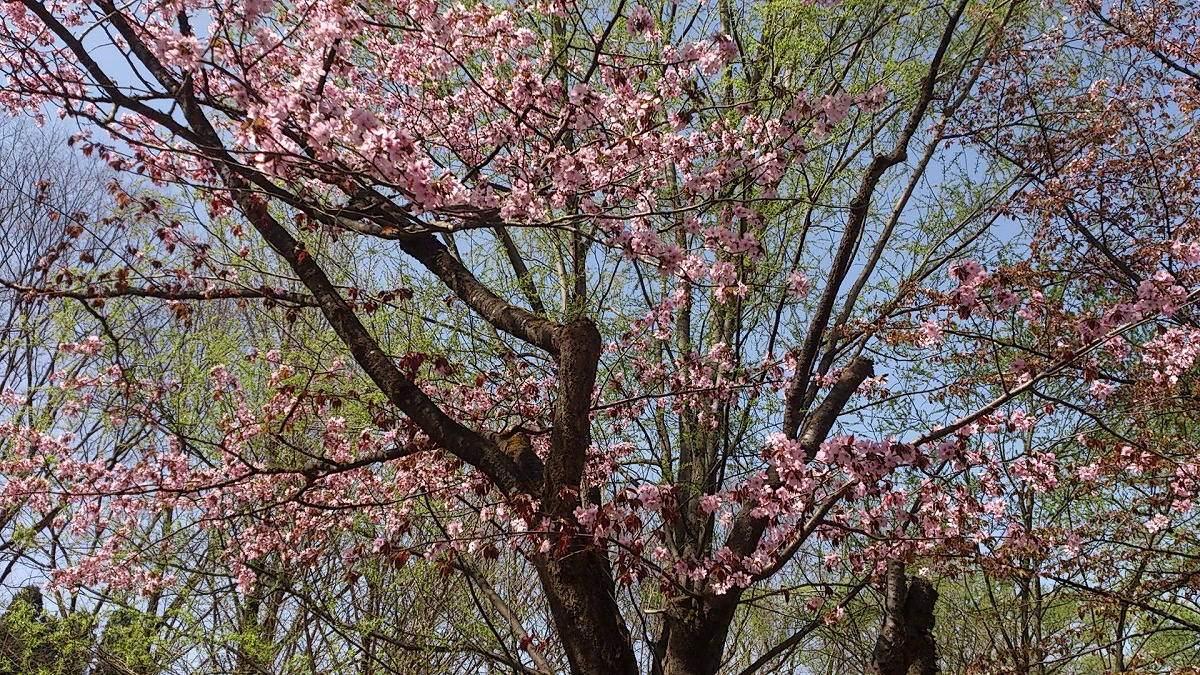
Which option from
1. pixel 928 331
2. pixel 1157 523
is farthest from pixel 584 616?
pixel 1157 523

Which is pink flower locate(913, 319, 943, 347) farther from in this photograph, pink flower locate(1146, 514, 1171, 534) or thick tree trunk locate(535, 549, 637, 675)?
pink flower locate(1146, 514, 1171, 534)

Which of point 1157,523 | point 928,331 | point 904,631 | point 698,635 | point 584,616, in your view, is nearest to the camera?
point 584,616

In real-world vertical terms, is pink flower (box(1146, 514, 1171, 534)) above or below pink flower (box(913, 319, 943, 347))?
below

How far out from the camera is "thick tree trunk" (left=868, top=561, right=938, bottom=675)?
4.60m

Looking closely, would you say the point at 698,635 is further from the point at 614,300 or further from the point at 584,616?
the point at 614,300

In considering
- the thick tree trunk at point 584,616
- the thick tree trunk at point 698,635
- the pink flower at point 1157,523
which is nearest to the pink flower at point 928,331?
the thick tree trunk at point 698,635

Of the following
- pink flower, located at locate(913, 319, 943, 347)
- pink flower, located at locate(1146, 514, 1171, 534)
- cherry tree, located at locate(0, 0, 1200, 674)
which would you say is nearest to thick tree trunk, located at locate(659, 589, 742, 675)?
cherry tree, located at locate(0, 0, 1200, 674)

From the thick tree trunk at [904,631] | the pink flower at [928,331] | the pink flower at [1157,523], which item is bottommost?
the thick tree trunk at [904,631]

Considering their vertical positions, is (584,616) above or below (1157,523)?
below

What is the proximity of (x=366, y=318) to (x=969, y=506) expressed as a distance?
4.82 m

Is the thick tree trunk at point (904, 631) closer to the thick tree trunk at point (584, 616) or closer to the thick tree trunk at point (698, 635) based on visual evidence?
the thick tree trunk at point (698, 635)

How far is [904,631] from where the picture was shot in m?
4.64

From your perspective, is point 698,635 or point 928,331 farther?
point 928,331

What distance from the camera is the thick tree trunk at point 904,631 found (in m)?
4.60
